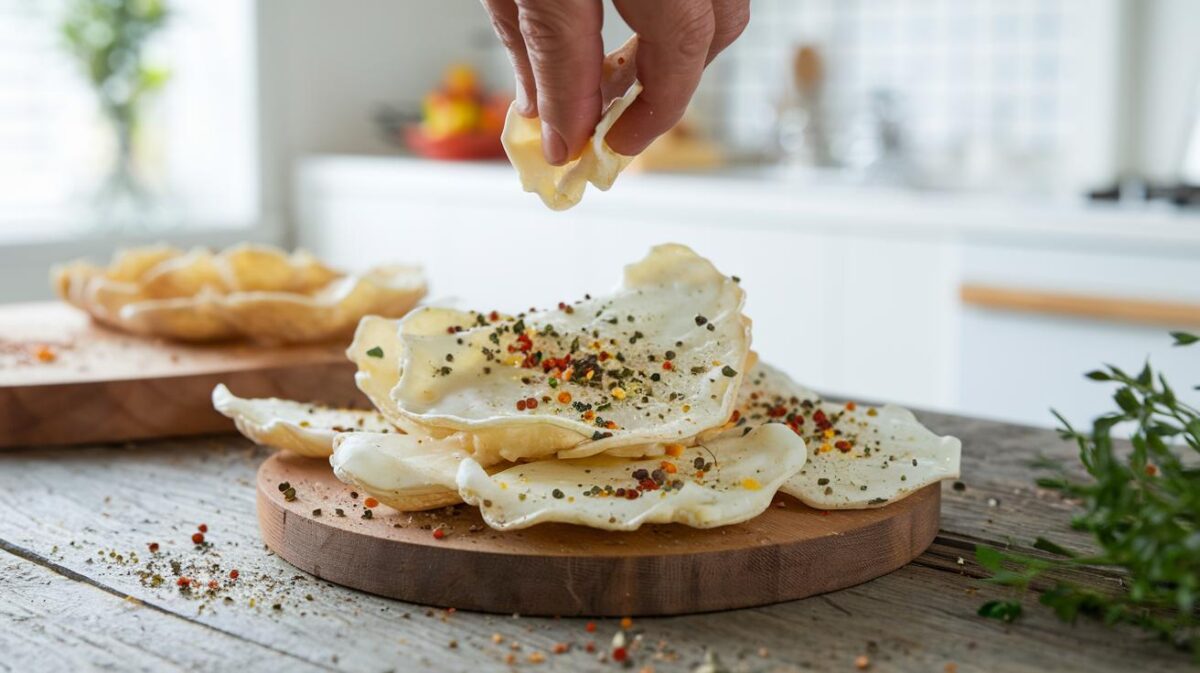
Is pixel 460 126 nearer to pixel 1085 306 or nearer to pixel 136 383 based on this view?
pixel 1085 306

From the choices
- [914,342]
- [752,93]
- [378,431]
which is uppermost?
[752,93]

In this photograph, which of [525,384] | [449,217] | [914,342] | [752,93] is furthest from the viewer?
[752,93]

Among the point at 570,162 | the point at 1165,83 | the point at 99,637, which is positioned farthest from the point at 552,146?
the point at 1165,83

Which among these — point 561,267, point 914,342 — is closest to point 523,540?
point 914,342

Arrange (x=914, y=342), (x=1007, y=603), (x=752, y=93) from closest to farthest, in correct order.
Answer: (x=1007, y=603) < (x=914, y=342) < (x=752, y=93)

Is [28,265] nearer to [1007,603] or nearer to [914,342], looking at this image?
[914,342]

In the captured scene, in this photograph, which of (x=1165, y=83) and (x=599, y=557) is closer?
(x=599, y=557)
